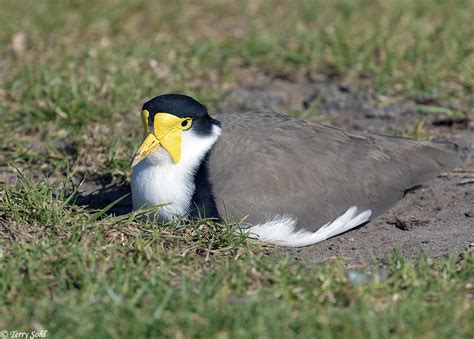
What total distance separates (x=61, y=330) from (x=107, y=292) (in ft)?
1.11

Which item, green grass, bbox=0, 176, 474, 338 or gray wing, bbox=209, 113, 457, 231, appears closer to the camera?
green grass, bbox=0, 176, 474, 338

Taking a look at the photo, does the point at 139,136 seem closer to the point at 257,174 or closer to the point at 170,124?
the point at 170,124

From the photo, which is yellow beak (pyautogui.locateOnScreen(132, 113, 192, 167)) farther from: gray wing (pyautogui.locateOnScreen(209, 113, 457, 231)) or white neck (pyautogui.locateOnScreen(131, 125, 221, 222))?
gray wing (pyautogui.locateOnScreen(209, 113, 457, 231))

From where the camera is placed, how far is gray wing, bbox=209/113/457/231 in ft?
16.9

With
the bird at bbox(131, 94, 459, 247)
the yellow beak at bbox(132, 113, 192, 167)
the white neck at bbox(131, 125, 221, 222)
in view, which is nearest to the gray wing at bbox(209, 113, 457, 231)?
the bird at bbox(131, 94, 459, 247)

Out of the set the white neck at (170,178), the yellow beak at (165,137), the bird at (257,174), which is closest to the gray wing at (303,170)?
the bird at (257,174)

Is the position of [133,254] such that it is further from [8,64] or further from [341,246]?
[8,64]

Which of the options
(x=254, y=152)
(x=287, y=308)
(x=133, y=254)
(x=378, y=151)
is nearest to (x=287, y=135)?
(x=254, y=152)

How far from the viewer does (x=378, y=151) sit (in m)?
5.72

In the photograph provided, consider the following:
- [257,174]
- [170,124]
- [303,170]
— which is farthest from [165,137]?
[303,170]

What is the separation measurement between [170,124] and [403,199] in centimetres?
178

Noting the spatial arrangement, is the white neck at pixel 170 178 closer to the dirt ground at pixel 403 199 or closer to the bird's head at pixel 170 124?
the bird's head at pixel 170 124

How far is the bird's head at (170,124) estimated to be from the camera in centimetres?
512

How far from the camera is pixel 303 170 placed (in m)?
5.32
